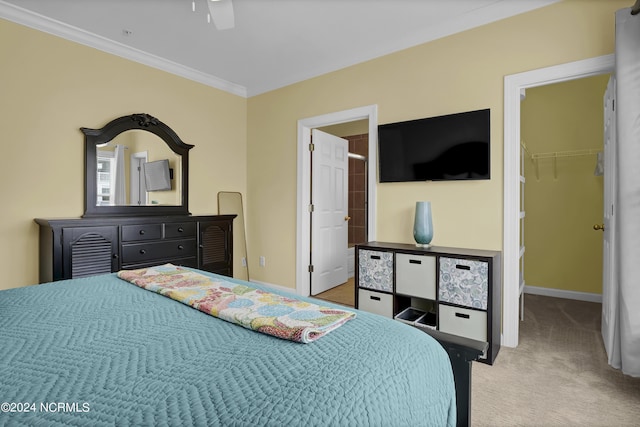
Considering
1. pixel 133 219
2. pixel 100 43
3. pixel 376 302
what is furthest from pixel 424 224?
pixel 100 43

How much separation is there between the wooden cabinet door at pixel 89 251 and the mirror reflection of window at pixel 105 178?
464 millimetres

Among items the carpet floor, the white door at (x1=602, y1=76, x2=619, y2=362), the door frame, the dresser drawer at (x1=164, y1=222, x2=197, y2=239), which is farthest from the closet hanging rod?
the dresser drawer at (x1=164, y1=222, x2=197, y2=239)

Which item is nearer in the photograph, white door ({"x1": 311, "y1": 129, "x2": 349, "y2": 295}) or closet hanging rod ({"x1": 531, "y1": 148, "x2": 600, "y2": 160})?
closet hanging rod ({"x1": 531, "y1": 148, "x2": 600, "y2": 160})

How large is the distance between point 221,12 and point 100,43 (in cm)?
209

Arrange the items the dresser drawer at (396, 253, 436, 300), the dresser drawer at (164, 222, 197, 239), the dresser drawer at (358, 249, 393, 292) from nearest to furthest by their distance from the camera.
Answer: the dresser drawer at (396, 253, 436, 300), the dresser drawer at (358, 249, 393, 292), the dresser drawer at (164, 222, 197, 239)

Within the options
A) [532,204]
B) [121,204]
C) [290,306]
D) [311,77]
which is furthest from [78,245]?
[532,204]

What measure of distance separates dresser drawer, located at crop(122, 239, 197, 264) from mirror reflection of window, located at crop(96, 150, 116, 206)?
0.58 meters

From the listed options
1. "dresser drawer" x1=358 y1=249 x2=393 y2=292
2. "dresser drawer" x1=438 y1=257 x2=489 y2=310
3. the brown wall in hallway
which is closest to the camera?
"dresser drawer" x1=438 y1=257 x2=489 y2=310

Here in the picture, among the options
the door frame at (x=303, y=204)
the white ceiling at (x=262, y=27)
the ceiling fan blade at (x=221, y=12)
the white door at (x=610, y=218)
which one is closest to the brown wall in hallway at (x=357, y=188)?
the door frame at (x=303, y=204)

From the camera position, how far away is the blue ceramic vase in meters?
2.77

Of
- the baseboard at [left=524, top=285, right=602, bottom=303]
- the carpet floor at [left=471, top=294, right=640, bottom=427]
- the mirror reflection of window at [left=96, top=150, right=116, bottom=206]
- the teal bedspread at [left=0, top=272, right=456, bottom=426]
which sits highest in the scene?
the mirror reflection of window at [left=96, top=150, right=116, bottom=206]

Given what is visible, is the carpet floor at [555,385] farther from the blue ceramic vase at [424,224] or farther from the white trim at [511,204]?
the blue ceramic vase at [424,224]

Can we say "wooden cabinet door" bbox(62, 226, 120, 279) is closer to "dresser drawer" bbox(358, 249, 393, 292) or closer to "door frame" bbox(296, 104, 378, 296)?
"door frame" bbox(296, 104, 378, 296)

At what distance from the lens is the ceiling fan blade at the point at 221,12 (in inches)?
71.0
